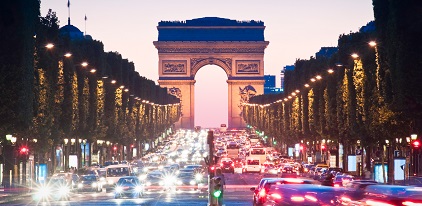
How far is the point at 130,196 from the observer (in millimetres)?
64812

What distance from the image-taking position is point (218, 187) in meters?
41.2

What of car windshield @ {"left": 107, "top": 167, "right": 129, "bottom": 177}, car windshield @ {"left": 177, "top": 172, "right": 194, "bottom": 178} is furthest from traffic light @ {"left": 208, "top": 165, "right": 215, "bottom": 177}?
car windshield @ {"left": 177, "top": 172, "right": 194, "bottom": 178}

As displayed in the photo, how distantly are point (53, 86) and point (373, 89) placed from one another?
25.4 meters

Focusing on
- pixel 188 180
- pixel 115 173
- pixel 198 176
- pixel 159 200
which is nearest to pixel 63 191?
pixel 159 200

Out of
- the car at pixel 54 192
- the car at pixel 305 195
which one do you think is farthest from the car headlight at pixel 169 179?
the car at pixel 305 195

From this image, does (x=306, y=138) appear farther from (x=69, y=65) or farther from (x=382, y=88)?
(x=382, y=88)

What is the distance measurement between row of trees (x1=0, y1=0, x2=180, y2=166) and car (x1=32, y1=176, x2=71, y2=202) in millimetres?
5988

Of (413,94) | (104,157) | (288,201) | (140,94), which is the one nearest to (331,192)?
(288,201)

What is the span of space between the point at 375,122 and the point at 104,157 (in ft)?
215

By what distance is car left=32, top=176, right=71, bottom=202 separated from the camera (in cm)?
6319

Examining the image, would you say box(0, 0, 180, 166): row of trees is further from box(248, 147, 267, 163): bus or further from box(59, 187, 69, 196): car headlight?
box(248, 147, 267, 163): bus

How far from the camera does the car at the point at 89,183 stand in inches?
3061

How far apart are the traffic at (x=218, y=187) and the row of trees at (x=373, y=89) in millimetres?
4688

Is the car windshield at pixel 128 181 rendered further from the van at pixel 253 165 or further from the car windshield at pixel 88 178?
the van at pixel 253 165
